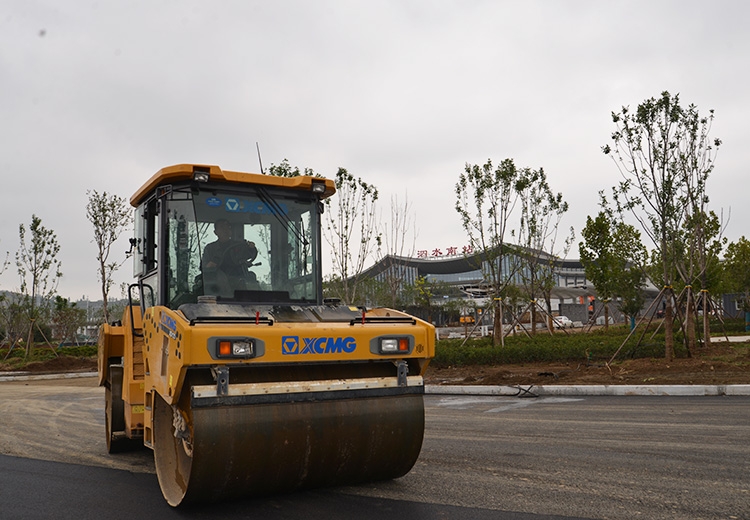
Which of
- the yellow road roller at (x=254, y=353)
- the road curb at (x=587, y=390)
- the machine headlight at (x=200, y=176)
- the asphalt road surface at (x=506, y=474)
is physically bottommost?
the road curb at (x=587, y=390)

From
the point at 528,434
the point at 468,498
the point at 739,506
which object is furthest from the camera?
the point at 528,434

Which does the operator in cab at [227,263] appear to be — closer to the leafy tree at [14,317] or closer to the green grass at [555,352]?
the green grass at [555,352]

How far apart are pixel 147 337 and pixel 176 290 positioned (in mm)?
516

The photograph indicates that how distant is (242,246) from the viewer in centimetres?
595

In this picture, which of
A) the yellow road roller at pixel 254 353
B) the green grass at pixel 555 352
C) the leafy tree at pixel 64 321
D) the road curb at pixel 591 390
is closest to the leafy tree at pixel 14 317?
the leafy tree at pixel 64 321

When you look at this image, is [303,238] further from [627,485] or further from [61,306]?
[61,306]

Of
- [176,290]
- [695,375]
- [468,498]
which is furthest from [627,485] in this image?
[695,375]

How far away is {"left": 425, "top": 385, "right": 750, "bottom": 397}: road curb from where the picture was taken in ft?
38.3

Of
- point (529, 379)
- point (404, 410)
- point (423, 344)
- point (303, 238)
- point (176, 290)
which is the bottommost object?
point (529, 379)

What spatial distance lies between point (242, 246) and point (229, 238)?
0.46ft

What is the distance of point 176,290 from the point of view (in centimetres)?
570

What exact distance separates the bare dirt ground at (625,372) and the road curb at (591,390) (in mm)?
552

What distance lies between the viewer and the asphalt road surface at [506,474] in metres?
4.94

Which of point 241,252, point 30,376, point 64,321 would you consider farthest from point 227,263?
point 64,321
